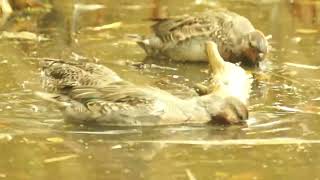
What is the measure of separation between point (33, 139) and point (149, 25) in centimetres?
366

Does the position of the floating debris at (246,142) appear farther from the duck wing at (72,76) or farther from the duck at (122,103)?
the duck wing at (72,76)

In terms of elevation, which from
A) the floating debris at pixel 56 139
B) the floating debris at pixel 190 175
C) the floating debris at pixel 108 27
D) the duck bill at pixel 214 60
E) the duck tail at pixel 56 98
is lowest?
the floating debris at pixel 190 175

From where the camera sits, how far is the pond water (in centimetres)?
507

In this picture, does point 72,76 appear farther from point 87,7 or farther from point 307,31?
point 87,7

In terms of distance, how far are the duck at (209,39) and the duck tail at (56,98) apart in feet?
6.64

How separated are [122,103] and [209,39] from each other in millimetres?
2274

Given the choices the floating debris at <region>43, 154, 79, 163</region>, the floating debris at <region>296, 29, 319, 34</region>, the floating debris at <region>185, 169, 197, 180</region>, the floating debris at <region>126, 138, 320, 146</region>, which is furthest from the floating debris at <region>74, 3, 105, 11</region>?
the floating debris at <region>185, 169, 197, 180</region>

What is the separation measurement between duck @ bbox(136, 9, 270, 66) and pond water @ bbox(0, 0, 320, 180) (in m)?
0.13

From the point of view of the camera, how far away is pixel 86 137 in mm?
5551

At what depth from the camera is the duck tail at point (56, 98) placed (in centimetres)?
585

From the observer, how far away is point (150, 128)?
5.73m

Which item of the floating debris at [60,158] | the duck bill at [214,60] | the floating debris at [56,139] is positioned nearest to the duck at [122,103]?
the floating debris at [56,139]

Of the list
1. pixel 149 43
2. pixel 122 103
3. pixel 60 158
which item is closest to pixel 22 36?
pixel 149 43

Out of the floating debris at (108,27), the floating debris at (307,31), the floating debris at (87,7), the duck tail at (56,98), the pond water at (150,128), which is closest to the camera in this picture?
the pond water at (150,128)
